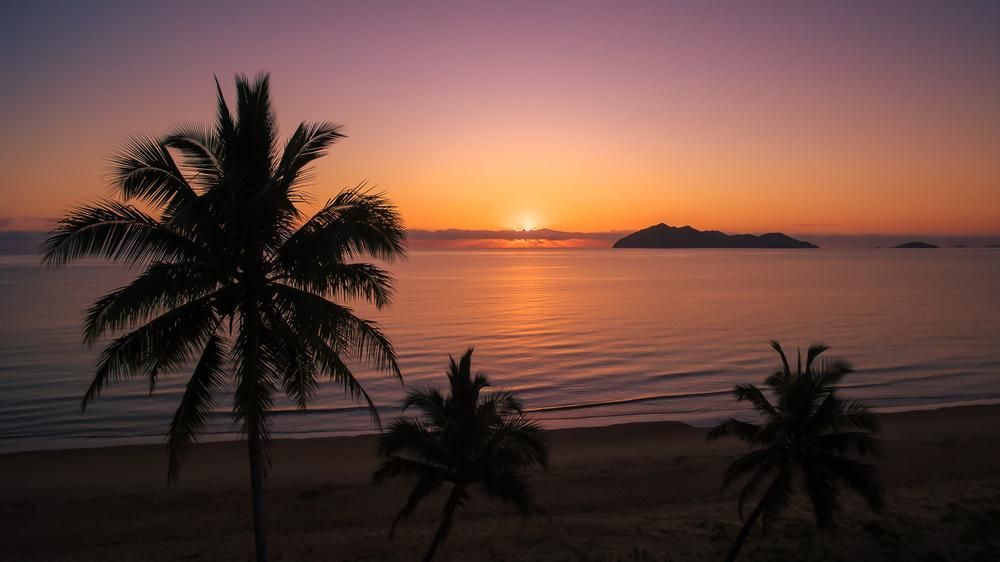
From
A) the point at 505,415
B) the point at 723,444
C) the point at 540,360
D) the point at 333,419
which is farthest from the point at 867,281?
the point at 505,415

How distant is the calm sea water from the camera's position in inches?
1207

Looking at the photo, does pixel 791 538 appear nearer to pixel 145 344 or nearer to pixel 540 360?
pixel 145 344

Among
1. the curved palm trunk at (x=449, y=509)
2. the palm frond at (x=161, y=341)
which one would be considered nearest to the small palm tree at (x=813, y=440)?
the curved palm trunk at (x=449, y=509)

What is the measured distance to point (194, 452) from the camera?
25.2 metres

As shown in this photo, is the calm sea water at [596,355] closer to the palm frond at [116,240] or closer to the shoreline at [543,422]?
the shoreline at [543,422]

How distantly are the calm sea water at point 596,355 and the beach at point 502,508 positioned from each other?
3.94 m

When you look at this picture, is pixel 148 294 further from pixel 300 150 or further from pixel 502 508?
pixel 502 508

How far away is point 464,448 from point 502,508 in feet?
28.6

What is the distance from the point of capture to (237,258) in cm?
1016

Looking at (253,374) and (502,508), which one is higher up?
(253,374)

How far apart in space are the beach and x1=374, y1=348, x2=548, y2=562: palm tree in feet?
17.1

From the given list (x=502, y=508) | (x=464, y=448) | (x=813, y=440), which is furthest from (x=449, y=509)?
(x=502, y=508)

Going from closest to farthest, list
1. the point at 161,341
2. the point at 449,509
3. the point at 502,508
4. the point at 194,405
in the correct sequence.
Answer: the point at 161,341, the point at 194,405, the point at 449,509, the point at 502,508

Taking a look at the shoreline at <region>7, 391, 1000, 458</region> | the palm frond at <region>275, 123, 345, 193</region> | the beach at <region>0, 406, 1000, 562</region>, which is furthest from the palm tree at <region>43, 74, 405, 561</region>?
the shoreline at <region>7, 391, 1000, 458</region>
